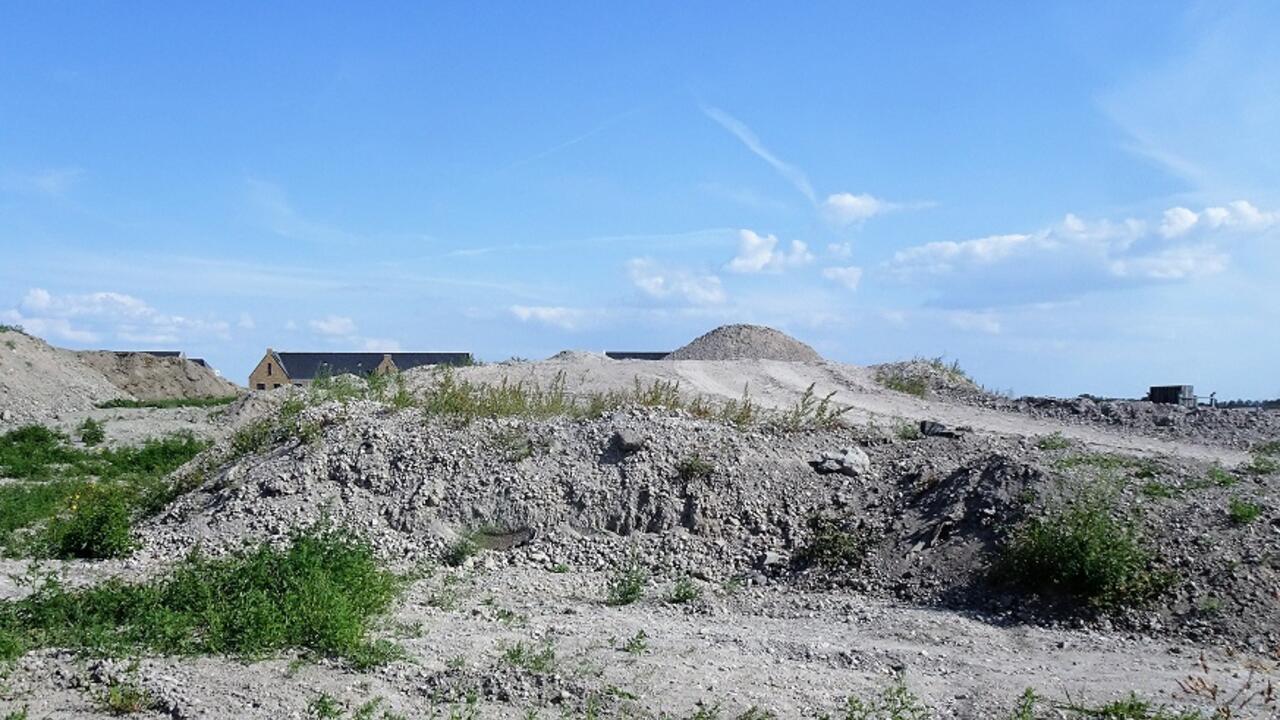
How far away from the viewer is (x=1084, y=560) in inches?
327

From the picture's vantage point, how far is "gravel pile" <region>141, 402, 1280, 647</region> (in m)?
8.95

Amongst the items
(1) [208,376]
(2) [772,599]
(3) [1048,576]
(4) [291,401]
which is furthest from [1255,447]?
(1) [208,376]

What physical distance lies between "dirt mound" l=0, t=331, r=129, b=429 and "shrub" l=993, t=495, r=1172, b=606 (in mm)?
20346

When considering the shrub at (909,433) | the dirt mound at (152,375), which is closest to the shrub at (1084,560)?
the shrub at (909,433)

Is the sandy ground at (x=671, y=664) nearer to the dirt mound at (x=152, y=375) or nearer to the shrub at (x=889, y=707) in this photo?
the shrub at (x=889, y=707)

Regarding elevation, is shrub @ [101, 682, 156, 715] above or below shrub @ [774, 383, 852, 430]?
below

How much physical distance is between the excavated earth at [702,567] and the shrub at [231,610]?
7.9 inches

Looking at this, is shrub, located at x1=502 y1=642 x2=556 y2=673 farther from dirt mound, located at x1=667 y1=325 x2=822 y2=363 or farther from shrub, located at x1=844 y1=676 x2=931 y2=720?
dirt mound, located at x1=667 y1=325 x2=822 y2=363

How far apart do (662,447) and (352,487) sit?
3.07 m

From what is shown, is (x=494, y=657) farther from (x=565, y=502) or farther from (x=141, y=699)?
(x=565, y=502)

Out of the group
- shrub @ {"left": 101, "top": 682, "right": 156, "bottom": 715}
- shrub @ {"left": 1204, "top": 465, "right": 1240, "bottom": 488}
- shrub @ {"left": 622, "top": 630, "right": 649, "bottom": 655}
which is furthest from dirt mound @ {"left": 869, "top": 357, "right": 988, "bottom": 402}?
shrub @ {"left": 101, "top": 682, "right": 156, "bottom": 715}

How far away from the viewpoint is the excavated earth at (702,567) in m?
5.94

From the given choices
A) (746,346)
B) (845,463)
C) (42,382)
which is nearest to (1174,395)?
(746,346)

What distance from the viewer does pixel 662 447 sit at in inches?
436
